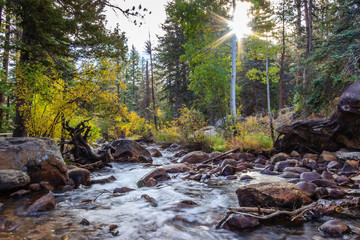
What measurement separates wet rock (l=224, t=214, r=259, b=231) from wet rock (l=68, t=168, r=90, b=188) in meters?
3.69

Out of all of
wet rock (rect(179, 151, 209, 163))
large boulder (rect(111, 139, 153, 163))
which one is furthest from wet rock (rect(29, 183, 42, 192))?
wet rock (rect(179, 151, 209, 163))

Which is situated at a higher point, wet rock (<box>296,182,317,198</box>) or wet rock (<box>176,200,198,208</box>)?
wet rock (<box>296,182,317,198</box>)

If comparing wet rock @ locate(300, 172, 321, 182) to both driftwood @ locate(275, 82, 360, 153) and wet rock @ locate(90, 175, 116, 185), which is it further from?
wet rock @ locate(90, 175, 116, 185)

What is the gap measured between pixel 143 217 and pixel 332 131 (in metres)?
6.28

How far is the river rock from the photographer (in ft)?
9.66

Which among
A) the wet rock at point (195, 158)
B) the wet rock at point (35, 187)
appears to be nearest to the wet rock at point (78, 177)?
the wet rock at point (35, 187)

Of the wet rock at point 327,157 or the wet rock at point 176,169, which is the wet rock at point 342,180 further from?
the wet rock at point 176,169

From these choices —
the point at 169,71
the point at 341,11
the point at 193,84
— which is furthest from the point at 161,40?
the point at 341,11

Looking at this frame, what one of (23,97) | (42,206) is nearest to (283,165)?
(42,206)

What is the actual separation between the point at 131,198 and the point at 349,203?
350cm

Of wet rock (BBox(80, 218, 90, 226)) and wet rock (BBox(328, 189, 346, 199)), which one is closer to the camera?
wet rock (BBox(80, 218, 90, 226))

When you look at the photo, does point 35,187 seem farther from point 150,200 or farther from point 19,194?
point 150,200

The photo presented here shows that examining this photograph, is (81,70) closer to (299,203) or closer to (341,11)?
(299,203)

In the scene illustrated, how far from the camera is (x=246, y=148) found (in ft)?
27.1
